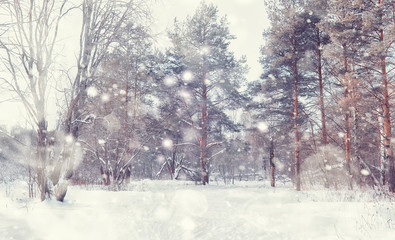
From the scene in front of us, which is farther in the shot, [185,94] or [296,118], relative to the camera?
[185,94]

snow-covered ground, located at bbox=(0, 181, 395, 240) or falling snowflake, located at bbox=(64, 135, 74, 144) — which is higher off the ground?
falling snowflake, located at bbox=(64, 135, 74, 144)

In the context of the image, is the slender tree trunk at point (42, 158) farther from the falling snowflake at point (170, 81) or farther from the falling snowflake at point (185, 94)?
the falling snowflake at point (170, 81)

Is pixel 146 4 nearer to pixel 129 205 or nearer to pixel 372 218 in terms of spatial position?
pixel 129 205

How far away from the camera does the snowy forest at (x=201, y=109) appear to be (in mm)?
5387

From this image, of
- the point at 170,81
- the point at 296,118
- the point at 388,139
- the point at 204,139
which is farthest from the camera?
the point at 170,81

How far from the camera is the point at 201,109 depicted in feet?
58.6

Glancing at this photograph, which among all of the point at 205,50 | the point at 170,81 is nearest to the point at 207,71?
the point at 205,50

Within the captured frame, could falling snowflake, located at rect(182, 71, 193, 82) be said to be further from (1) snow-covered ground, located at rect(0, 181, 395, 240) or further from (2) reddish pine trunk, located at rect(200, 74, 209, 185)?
(1) snow-covered ground, located at rect(0, 181, 395, 240)

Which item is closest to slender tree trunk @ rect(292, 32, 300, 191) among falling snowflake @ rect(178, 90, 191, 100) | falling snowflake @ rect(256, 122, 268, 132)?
falling snowflake @ rect(256, 122, 268, 132)

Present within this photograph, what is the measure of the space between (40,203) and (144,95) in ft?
48.6

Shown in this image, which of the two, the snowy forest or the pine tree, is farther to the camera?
the pine tree

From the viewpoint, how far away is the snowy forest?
5.39m

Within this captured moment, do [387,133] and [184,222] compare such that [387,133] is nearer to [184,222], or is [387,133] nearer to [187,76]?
[184,222]

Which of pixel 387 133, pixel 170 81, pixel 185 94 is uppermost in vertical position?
pixel 170 81
